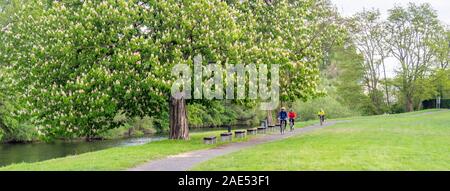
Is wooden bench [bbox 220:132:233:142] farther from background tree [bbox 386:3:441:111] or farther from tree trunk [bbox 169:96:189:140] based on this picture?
background tree [bbox 386:3:441:111]

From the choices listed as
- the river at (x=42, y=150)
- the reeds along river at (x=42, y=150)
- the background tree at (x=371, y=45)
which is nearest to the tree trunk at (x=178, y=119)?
the reeds along river at (x=42, y=150)

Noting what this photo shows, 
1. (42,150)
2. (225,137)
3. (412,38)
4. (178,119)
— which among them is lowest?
(42,150)

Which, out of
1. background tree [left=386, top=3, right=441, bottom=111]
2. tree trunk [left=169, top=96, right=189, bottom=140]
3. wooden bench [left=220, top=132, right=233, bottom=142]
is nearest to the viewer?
tree trunk [left=169, top=96, right=189, bottom=140]

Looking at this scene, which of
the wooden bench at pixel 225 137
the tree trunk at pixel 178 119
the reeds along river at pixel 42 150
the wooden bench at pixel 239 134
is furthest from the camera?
the reeds along river at pixel 42 150

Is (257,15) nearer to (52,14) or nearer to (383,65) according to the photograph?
(52,14)

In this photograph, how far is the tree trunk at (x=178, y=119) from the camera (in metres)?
32.4

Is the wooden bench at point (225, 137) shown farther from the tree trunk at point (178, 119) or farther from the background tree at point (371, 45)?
the background tree at point (371, 45)

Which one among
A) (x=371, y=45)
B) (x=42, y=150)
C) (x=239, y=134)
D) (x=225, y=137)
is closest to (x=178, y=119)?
(x=225, y=137)

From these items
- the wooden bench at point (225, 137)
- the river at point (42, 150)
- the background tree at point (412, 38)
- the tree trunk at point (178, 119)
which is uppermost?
the background tree at point (412, 38)

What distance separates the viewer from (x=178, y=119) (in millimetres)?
32688

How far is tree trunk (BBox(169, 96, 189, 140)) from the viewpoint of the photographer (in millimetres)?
32438

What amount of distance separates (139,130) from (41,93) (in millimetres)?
38376

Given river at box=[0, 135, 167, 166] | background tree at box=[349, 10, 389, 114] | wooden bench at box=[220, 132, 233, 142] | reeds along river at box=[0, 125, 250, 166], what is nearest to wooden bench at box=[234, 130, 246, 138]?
wooden bench at box=[220, 132, 233, 142]

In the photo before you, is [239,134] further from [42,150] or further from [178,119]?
[42,150]
